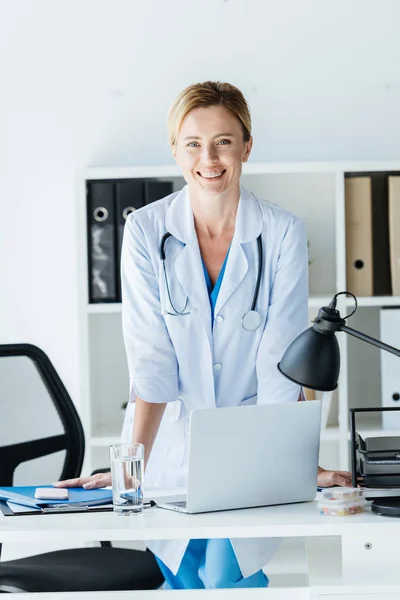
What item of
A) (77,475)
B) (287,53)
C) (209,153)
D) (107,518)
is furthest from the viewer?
(287,53)

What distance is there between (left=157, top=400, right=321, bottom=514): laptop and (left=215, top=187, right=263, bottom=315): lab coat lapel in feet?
1.59

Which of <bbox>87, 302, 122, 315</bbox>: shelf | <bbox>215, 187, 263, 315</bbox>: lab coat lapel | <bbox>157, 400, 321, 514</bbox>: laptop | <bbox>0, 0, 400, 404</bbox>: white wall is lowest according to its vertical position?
<bbox>157, 400, 321, 514</bbox>: laptop

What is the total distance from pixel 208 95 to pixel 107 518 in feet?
3.04

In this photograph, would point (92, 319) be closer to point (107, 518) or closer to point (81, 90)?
point (81, 90)

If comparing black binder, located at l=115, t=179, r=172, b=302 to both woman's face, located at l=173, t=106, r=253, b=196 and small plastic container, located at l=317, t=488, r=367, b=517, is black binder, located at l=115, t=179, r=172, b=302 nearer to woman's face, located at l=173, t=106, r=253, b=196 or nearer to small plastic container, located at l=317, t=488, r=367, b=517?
woman's face, located at l=173, t=106, r=253, b=196

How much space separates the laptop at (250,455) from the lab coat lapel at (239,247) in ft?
1.59

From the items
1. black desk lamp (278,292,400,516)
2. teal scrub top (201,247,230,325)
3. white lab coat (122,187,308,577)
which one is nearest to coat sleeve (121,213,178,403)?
white lab coat (122,187,308,577)

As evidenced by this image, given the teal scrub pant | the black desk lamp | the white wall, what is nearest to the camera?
the black desk lamp

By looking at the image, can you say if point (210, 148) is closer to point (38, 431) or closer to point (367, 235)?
point (38, 431)

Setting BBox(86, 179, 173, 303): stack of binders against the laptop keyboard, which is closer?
the laptop keyboard

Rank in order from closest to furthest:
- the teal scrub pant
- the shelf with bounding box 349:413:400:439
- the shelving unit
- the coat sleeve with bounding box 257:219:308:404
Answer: the teal scrub pant → the coat sleeve with bounding box 257:219:308:404 → the shelf with bounding box 349:413:400:439 → the shelving unit

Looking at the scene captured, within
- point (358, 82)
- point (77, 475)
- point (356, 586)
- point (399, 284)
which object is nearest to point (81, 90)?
point (358, 82)

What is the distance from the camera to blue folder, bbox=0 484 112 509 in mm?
1650

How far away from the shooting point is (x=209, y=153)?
6.55 ft
